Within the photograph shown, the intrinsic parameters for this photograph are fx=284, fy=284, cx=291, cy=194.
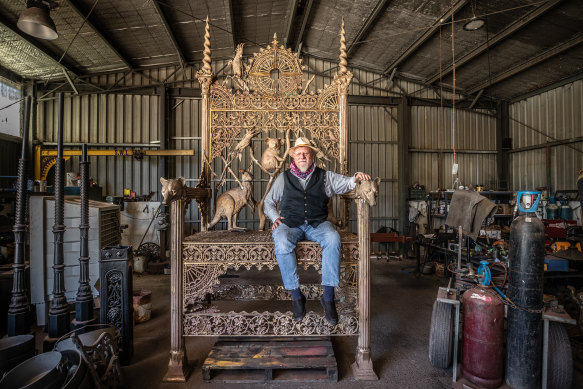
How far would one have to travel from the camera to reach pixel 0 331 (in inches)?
154

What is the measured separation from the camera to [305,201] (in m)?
3.43

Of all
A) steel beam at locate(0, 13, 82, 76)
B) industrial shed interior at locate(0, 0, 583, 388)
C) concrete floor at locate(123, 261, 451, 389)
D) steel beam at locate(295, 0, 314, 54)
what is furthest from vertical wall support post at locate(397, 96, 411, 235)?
steel beam at locate(0, 13, 82, 76)

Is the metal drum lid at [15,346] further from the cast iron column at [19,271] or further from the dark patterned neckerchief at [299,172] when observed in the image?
the dark patterned neckerchief at [299,172]

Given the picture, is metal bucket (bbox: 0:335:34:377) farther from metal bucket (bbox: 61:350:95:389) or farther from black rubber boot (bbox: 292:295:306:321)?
black rubber boot (bbox: 292:295:306:321)

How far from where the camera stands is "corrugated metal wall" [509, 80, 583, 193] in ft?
29.9

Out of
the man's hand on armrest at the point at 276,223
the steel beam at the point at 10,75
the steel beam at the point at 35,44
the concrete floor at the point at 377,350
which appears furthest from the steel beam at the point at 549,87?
the steel beam at the point at 10,75

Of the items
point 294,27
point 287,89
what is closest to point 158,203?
point 287,89

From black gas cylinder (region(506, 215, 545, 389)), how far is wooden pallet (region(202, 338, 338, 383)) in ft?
5.59

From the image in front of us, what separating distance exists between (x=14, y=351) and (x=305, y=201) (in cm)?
308

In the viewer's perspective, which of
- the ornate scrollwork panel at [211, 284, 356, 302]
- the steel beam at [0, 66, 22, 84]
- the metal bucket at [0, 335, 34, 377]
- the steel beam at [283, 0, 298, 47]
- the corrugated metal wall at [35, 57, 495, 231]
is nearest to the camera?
the metal bucket at [0, 335, 34, 377]

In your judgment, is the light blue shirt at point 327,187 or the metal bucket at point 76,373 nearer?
the metal bucket at point 76,373

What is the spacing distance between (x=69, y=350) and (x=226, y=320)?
4.63 feet

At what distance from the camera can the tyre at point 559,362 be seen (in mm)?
2689

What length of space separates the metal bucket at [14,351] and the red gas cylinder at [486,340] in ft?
13.9
